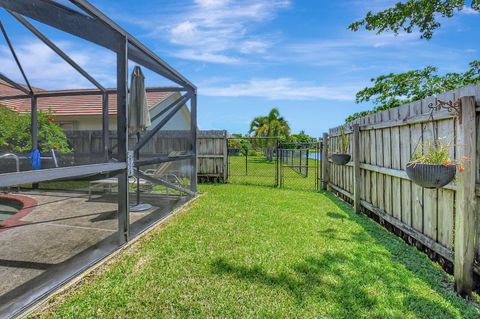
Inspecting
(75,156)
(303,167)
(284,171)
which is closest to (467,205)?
(75,156)

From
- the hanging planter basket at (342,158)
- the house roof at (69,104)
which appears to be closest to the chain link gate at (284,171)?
the hanging planter basket at (342,158)

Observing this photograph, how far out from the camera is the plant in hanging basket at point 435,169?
2.55 meters

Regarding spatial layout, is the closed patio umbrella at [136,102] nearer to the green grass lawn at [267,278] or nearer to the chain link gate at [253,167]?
the green grass lawn at [267,278]

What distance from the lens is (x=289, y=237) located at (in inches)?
161

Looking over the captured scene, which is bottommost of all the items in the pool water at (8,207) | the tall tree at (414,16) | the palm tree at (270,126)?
the pool water at (8,207)

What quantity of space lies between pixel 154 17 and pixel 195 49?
11.9ft

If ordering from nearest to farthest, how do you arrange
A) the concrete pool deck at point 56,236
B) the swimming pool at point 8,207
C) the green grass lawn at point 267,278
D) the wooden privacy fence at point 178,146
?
the green grass lawn at point 267,278, the concrete pool deck at point 56,236, the swimming pool at point 8,207, the wooden privacy fence at point 178,146

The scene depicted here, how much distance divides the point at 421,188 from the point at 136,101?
454 centimetres

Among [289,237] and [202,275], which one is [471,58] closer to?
[289,237]

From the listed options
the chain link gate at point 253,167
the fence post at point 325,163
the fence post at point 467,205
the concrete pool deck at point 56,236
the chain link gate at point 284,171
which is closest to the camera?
the fence post at point 467,205

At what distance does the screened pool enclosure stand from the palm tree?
1951cm

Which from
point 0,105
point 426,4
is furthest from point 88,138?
point 426,4

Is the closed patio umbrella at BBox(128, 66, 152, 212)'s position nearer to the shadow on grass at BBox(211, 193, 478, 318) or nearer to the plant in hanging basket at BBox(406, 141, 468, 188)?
the shadow on grass at BBox(211, 193, 478, 318)

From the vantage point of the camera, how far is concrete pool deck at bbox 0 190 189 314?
2776 mm
